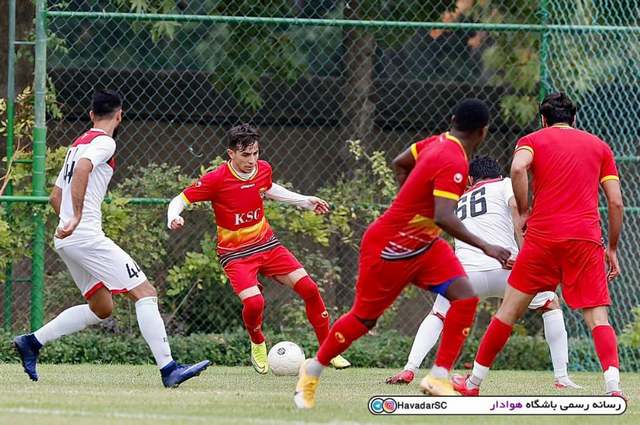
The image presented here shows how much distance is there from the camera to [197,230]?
1225cm

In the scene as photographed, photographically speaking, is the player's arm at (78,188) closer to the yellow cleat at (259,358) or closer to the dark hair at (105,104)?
the dark hair at (105,104)

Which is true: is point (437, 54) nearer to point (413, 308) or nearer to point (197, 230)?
point (413, 308)

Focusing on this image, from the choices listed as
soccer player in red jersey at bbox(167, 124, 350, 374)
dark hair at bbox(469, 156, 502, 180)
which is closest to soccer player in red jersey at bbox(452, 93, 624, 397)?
dark hair at bbox(469, 156, 502, 180)

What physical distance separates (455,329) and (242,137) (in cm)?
283

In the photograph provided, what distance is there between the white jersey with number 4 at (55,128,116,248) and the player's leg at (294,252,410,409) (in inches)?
82.5

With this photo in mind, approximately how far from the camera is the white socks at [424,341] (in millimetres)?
9578

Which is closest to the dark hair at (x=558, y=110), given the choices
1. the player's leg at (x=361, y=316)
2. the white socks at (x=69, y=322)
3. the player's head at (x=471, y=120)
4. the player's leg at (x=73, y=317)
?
the player's head at (x=471, y=120)

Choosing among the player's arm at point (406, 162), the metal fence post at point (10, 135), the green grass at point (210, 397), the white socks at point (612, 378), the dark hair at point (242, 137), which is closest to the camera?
the green grass at point (210, 397)

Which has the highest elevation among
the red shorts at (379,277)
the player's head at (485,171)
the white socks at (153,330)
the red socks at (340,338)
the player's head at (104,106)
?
the player's head at (104,106)

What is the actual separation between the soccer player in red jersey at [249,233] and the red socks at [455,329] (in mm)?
2423

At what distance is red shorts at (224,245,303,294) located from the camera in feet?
33.0

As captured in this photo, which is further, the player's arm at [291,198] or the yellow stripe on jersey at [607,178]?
the player's arm at [291,198]

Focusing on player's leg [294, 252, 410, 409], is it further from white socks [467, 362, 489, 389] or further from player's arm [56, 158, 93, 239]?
player's arm [56, 158, 93, 239]

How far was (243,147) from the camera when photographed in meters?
10.0
